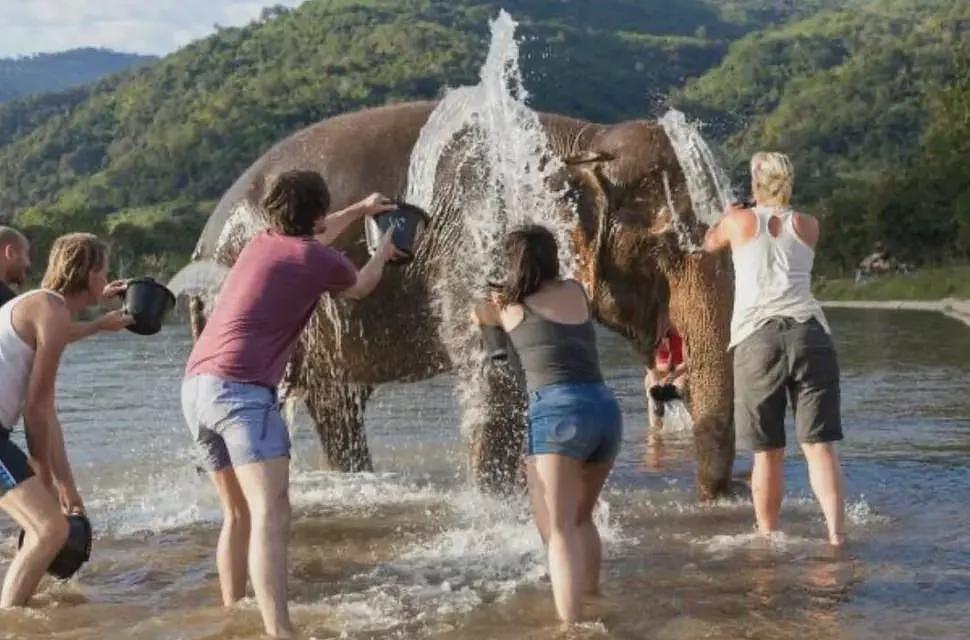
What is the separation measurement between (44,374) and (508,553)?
8.53ft

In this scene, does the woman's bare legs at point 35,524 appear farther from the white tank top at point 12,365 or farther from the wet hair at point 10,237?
the wet hair at point 10,237

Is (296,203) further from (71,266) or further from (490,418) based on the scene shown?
(490,418)

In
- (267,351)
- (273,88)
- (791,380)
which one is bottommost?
(791,380)

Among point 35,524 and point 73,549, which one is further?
point 73,549

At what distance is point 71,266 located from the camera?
245 inches

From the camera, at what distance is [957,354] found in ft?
68.8

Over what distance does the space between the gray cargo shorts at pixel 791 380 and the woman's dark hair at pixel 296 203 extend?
103 inches

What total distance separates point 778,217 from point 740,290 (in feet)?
1.42

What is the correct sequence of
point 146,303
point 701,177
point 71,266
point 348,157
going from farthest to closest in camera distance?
point 348,157, point 701,177, point 146,303, point 71,266

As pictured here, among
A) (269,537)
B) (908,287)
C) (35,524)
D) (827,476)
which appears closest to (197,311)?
(35,524)

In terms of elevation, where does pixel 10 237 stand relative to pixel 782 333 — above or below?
above

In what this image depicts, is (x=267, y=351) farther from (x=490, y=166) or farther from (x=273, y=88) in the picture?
(x=273, y=88)

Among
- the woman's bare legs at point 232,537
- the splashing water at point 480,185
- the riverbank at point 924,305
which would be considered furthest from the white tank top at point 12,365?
the riverbank at point 924,305

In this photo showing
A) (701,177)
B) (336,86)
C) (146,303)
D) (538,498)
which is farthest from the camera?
(336,86)
